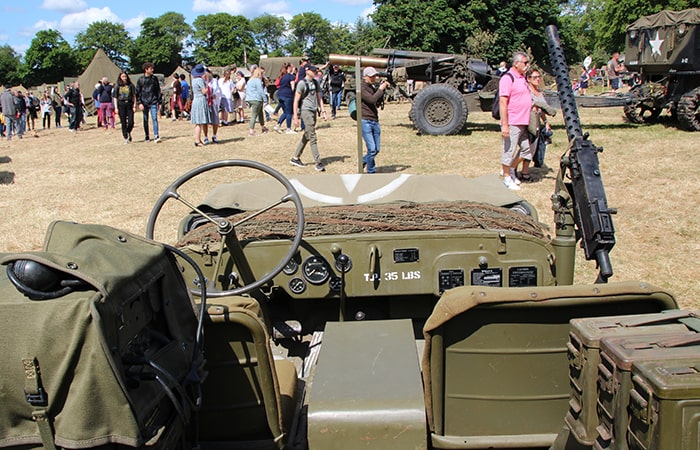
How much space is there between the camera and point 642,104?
47.8 feet

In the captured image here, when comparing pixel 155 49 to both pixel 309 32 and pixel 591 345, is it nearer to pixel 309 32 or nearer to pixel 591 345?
pixel 309 32

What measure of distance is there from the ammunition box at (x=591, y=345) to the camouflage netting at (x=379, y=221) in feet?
4.15

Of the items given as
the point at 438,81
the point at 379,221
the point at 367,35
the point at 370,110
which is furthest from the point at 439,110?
the point at 367,35

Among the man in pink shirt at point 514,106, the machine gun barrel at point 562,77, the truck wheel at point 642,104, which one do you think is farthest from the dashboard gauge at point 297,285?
the truck wheel at point 642,104

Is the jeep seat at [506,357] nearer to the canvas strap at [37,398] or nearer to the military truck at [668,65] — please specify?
the canvas strap at [37,398]

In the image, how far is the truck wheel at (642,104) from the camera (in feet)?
46.4

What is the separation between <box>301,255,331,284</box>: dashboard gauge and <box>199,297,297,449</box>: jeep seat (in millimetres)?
791

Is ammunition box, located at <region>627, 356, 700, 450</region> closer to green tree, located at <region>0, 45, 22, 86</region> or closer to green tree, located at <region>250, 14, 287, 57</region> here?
green tree, located at <region>0, 45, 22, 86</region>

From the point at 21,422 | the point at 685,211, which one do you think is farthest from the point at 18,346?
the point at 685,211

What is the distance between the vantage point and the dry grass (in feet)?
21.7

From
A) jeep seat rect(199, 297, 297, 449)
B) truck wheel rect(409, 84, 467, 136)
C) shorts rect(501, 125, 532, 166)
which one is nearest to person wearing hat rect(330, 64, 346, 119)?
truck wheel rect(409, 84, 467, 136)

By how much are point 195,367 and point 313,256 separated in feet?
4.00

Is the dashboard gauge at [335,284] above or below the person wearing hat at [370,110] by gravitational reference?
below

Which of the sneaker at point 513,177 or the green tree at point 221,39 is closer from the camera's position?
the sneaker at point 513,177
